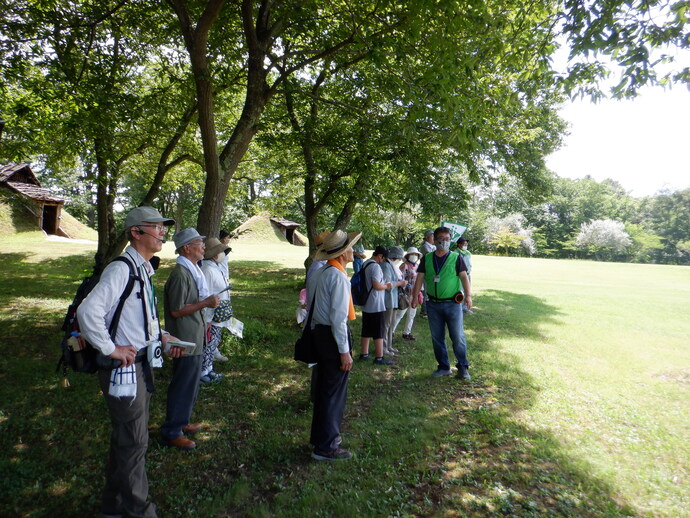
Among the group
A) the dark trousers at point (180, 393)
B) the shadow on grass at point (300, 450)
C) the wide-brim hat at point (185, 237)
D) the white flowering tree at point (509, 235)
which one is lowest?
the shadow on grass at point (300, 450)

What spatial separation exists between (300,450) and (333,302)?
5.19 feet

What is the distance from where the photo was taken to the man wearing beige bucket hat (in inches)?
148

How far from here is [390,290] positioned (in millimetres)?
7387

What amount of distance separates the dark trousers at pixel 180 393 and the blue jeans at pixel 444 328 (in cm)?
357

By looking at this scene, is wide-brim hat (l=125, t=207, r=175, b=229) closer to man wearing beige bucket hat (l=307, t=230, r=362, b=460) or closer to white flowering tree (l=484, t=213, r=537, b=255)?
man wearing beige bucket hat (l=307, t=230, r=362, b=460)

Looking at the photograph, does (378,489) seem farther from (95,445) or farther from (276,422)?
(95,445)

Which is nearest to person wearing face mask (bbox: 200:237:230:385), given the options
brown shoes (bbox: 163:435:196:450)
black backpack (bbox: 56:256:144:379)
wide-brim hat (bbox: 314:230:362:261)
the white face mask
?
brown shoes (bbox: 163:435:196:450)


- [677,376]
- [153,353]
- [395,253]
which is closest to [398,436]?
[153,353]

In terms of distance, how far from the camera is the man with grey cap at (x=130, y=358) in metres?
2.60

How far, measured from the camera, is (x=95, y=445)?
3998 millimetres

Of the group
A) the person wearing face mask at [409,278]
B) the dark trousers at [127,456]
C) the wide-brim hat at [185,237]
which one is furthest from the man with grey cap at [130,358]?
the person wearing face mask at [409,278]

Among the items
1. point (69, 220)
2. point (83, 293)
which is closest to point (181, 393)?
point (83, 293)

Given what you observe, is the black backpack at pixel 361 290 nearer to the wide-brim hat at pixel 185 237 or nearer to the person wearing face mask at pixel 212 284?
the person wearing face mask at pixel 212 284

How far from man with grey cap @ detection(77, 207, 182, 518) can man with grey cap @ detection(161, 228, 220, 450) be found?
3.26ft
